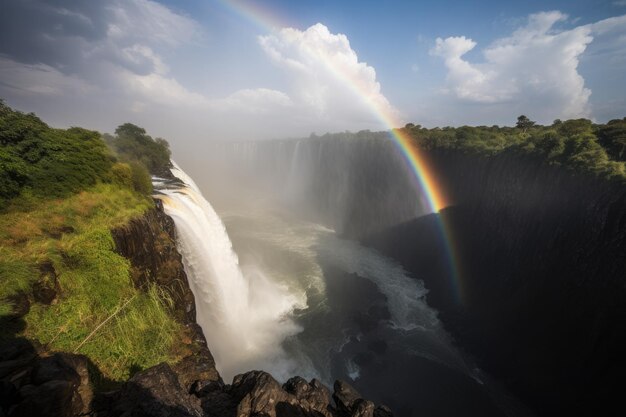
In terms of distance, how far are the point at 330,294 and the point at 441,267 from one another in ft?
44.3

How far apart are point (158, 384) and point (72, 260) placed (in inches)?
202

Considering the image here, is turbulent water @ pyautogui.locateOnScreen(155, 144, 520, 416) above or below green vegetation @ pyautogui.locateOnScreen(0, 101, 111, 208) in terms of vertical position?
below

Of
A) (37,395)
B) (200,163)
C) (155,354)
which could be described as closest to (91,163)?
(155,354)

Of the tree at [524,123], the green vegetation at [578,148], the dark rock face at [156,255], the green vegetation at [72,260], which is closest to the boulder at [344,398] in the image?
the green vegetation at [72,260]

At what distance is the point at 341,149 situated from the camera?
53.5 meters

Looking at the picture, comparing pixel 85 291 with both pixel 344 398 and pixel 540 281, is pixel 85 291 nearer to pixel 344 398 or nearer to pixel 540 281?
pixel 344 398

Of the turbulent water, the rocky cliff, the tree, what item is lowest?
the turbulent water

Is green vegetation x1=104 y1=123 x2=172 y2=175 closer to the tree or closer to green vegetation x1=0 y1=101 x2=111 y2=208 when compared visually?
green vegetation x1=0 y1=101 x2=111 y2=208

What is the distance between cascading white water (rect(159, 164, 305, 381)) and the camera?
621 inches

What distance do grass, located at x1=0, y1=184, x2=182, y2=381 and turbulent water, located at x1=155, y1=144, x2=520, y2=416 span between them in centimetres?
513

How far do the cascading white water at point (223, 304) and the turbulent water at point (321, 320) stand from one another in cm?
7

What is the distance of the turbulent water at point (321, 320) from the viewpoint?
17.1 metres

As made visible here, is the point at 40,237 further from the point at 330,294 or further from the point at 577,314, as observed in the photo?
the point at 577,314

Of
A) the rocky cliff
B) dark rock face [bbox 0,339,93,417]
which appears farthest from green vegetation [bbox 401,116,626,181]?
dark rock face [bbox 0,339,93,417]
